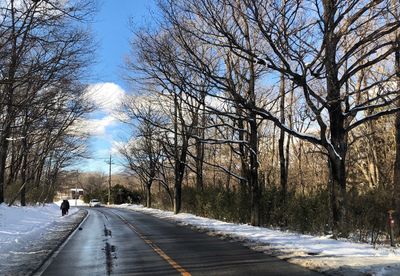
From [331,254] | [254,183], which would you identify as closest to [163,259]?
[331,254]

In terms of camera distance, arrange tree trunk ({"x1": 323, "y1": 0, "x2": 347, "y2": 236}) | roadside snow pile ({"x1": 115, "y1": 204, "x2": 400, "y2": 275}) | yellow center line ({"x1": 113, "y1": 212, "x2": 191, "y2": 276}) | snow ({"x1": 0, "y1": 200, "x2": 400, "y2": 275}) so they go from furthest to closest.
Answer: tree trunk ({"x1": 323, "y1": 0, "x2": 347, "y2": 236})
yellow center line ({"x1": 113, "y1": 212, "x2": 191, "y2": 276})
snow ({"x1": 0, "y1": 200, "x2": 400, "y2": 275})
roadside snow pile ({"x1": 115, "y1": 204, "x2": 400, "y2": 275})

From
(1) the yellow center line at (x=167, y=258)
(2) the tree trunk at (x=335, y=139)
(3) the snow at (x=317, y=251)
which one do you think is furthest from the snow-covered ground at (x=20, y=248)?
(2) the tree trunk at (x=335, y=139)

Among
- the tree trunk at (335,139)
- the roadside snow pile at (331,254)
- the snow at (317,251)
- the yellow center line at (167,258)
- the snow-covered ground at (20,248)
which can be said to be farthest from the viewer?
the tree trunk at (335,139)

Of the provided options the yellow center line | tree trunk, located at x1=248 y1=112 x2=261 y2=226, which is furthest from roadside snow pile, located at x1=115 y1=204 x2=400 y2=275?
tree trunk, located at x1=248 y1=112 x2=261 y2=226

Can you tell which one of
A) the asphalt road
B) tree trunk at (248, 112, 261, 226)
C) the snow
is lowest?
the asphalt road

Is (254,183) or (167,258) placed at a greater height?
(254,183)

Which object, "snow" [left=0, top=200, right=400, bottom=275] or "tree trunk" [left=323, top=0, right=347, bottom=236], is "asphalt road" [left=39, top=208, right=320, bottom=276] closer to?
"snow" [left=0, top=200, right=400, bottom=275]

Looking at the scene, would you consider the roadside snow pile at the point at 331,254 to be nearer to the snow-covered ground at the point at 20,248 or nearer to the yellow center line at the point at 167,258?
the yellow center line at the point at 167,258

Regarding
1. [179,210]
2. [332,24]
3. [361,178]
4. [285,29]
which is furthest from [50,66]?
[361,178]

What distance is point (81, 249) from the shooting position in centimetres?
1574

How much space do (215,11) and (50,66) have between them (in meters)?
6.48

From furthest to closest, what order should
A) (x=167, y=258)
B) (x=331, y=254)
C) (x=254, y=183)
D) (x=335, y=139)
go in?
1. (x=254, y=183)
2. (x=335, y=139)
3. (x=167, y=258)
4. (x=331, y=254)

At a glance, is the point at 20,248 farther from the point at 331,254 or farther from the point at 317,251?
the point at 331,254

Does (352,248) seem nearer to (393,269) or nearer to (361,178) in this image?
(393,269)
